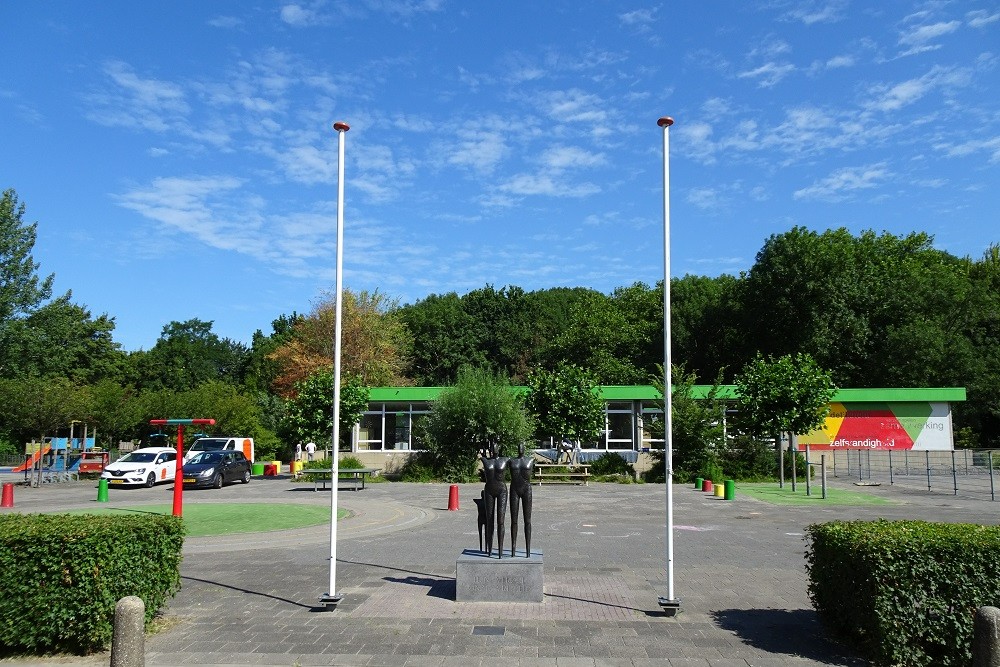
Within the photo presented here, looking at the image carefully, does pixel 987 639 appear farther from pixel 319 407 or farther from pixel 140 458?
pixel 319 407

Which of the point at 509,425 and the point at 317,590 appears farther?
the point at 509,425

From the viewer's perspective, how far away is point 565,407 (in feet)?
107

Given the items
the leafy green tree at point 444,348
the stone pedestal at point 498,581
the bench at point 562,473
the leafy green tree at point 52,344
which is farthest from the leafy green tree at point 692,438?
the leafy green tree at point 52,344

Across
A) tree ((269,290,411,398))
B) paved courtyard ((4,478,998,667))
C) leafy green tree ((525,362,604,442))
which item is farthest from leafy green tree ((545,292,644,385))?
paved courtyard ((4,478,998,667))

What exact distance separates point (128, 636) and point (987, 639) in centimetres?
636

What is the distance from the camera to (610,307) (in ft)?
238

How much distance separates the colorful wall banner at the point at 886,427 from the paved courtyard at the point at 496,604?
2465cm

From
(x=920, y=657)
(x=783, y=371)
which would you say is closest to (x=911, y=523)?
(x=920, y=657)

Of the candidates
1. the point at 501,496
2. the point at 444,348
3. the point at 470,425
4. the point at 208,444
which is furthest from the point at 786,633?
the point at 444,348

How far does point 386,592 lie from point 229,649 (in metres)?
2.68

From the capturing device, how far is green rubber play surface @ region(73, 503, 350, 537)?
53.4 feet

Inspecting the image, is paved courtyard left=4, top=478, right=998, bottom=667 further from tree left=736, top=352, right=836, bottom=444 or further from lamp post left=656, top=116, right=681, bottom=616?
tree left=736, top=352, right=836, bottom=444

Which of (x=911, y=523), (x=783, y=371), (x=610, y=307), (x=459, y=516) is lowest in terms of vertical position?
(x=459, y=516)

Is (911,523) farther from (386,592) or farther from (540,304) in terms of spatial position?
(540,304)
